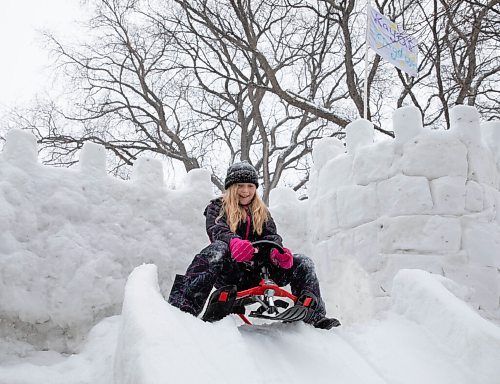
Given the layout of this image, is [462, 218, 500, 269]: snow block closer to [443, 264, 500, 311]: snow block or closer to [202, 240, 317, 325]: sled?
[443, 264, 500, 311]: snow block

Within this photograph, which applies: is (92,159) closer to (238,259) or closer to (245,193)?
(245,193)

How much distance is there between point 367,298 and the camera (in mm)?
4398

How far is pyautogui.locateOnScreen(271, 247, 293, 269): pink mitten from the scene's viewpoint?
10.5 ft

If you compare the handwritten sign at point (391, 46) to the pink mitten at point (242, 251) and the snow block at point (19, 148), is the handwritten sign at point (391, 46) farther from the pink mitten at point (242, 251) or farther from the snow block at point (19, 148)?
the snow block at point (19, 148)

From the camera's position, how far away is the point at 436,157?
4.30 m

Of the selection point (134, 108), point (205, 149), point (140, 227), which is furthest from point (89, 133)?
point (140, 227)

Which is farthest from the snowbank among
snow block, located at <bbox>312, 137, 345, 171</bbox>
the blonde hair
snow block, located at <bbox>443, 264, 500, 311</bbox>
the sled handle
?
snow block, located at <bbox>312, 137, 345, 171</bbox>

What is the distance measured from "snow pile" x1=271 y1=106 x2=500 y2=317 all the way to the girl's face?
1289 millimetres

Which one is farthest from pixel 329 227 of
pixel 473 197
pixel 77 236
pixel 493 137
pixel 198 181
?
pixel 77 236

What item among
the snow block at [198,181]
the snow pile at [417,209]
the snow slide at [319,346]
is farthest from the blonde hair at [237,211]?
the snow block at [198,181]

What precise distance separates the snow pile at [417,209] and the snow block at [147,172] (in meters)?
1.94

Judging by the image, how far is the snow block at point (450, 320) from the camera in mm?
2213

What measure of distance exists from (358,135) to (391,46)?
250 cm

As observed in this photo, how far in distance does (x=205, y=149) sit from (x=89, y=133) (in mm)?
3236
